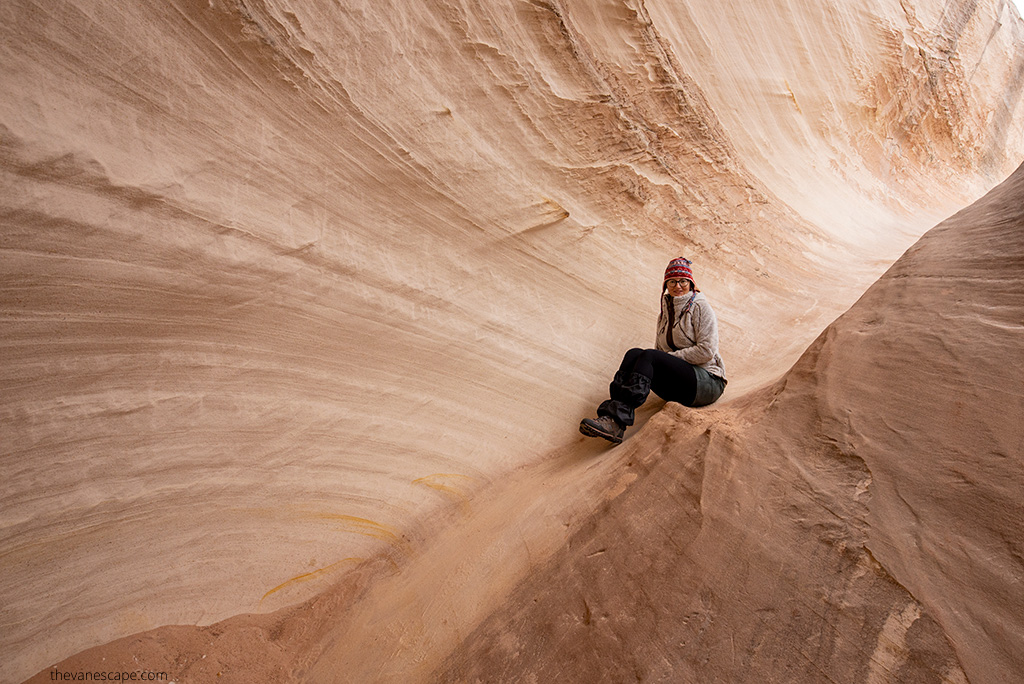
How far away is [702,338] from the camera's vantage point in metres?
2.65

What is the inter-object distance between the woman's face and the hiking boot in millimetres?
735

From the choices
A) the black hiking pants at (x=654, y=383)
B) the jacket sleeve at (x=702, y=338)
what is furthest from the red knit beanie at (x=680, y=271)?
the black hiking pants at (x=654, y=383)

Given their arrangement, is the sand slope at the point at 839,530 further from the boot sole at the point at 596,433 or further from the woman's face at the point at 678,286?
the woman's face at the point at 678,286

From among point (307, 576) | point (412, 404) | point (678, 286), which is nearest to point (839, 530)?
point (678, 286)

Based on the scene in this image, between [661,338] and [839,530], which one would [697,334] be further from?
[839,530]

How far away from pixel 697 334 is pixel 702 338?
0.03 meters

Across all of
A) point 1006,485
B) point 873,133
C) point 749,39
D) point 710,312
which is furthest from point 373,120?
point 873,133

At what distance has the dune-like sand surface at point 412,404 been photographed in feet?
4.60

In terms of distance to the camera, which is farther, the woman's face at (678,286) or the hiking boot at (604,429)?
the woman's face at (678,286)

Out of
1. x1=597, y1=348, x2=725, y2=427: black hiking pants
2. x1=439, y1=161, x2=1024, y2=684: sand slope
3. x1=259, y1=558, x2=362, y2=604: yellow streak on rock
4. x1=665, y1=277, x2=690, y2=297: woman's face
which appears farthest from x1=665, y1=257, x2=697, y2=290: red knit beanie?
x1=259, y1=558, x2=362, y2=604: yellow streak on rock

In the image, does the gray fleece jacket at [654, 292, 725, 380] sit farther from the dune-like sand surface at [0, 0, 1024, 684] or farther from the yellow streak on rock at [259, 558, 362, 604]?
the yellow streak on rock at [259, 558, 362, 604]

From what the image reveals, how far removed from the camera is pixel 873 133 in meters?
5.90

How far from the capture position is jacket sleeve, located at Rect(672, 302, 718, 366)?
8.64 ft

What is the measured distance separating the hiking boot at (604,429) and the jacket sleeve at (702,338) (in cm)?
51
